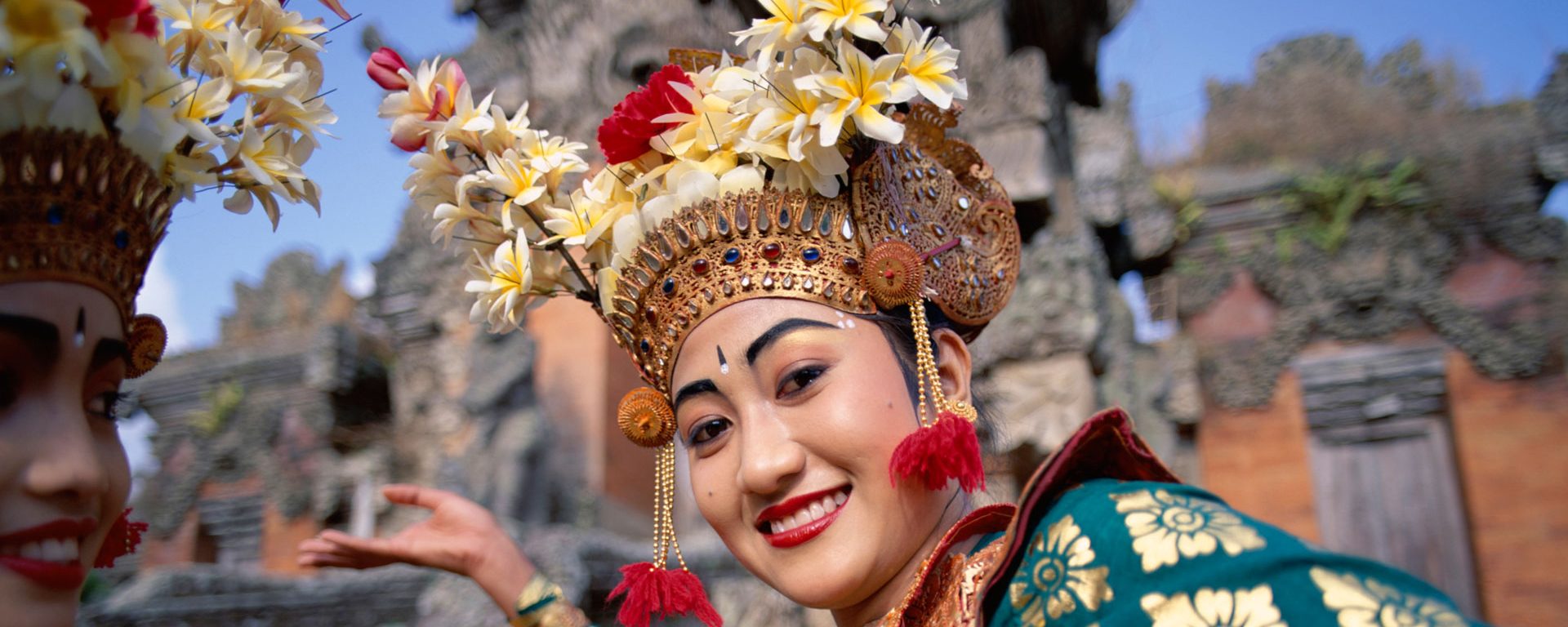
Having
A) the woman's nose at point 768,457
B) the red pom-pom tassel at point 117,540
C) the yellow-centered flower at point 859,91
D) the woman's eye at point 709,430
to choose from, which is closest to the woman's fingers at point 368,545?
the red pom-pom tassel at point 117,540

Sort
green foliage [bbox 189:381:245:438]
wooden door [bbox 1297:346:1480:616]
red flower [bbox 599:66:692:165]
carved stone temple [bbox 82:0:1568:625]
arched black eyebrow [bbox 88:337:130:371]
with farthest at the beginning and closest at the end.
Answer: green foliage [bbox 189:381:245:438] < wooden door [bbox 1297:346:1480:616] < carved stone temple [bbox 82:0:1568:625] < red flower [bbox 599:66:692:165] < arched black eyebrow [bbox 88:337:130:371]

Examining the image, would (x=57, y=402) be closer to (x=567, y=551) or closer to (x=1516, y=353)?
(x=567, y=551)

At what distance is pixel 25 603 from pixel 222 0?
36.9 inches

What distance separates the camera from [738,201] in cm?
193

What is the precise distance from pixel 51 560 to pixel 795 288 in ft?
3.73

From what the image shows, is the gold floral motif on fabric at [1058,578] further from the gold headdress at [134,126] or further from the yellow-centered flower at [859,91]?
the gold headdress at [134,126]

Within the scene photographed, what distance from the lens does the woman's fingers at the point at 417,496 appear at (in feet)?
7.48

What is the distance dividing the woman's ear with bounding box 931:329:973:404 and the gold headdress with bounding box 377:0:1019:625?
49 mm

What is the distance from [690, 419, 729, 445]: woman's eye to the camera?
76.2 inches

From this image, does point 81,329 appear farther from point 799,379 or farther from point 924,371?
point 924,371

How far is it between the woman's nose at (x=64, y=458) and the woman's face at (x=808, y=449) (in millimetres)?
880

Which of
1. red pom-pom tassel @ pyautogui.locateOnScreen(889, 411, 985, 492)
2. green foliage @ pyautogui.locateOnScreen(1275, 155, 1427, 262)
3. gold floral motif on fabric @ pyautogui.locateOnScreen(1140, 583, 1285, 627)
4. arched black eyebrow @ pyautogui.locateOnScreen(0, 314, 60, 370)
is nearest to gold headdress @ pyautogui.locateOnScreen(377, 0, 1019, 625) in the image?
red pom-pom tassel @ pyautogui.locateOnScreen(889, 411, 985, 492)

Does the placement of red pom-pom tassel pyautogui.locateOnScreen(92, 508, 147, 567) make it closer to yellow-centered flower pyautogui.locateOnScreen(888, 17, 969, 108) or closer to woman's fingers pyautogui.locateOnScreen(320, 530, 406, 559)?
woman's fingers pyautogui.locateOnScreen(320, 530, 406, 559)

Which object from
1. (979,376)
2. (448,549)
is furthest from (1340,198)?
(448,549)
